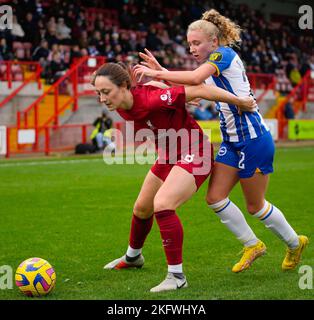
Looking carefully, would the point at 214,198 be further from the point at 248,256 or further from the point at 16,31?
the point at 16,31

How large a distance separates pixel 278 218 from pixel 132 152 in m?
14.5

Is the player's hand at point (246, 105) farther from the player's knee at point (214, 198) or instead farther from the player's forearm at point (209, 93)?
the player's knee at point (214, 198)

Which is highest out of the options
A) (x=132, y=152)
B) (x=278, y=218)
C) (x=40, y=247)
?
(x=278, y=218)

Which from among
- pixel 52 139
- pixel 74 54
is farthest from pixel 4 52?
pixel 52 139

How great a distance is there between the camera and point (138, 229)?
668 cm

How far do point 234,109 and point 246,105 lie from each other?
20 cm

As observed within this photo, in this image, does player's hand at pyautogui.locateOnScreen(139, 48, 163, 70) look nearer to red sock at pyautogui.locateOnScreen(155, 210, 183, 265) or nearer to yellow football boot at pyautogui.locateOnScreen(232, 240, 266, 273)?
red sock at pyautogui.locateOnScreen(155, 210, 183, 265)

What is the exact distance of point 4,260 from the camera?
22.9ft

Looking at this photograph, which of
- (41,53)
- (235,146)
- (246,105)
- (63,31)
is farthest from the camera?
(63,31)

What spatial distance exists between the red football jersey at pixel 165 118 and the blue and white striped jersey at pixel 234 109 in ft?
1.04

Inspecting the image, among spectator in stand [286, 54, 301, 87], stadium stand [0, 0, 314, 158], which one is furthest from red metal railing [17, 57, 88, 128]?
spectator in stand [286, 54, 301, 87]

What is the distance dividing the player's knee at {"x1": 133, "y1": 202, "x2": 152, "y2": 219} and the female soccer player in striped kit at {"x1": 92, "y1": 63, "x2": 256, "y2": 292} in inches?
19.5
